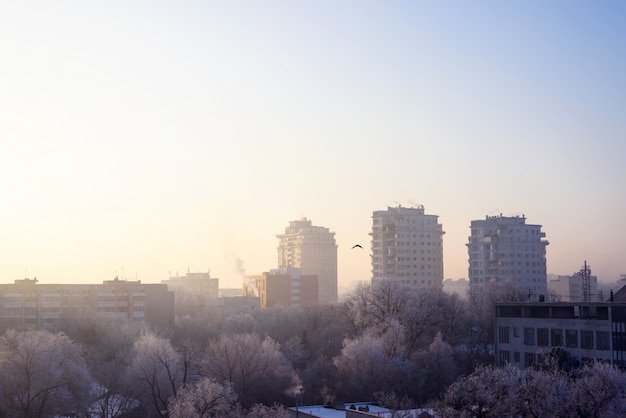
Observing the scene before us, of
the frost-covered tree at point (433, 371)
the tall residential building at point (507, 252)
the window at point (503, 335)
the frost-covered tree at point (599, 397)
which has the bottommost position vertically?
the frost-covered tree at point (433, 371)

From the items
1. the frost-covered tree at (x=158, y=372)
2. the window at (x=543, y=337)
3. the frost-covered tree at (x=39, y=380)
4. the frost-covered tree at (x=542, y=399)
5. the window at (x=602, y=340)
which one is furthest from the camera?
the frost-covered tree at (x=158, y=372)

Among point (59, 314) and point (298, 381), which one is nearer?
point (298, 381)

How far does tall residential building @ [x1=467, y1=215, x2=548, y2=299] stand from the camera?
123312 millimetres

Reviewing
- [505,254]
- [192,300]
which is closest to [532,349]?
[505,254]

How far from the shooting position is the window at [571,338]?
47312mm

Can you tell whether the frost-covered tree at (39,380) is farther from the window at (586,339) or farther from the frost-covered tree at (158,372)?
the window at (586,339)

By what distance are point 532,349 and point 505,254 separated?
7478 centimetres

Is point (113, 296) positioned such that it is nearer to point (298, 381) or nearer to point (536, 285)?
point (298, 381)

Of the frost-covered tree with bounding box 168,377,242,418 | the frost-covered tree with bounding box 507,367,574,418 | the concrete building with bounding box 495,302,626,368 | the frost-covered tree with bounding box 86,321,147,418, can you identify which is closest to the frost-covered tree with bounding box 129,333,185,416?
the frost-covered tree with bounding box 86,321,147,418

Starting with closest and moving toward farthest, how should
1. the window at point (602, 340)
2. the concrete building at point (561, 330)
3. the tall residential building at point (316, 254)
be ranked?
the concrete building at point (561, 330)
the window at point (602, 340)
the tall residential building at point (316, 254)

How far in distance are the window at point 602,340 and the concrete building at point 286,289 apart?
9135 centimetres

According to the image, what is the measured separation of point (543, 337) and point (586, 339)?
339 cm

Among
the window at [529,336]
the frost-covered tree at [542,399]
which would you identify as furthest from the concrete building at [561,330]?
the frost-covered tree at [542,399]

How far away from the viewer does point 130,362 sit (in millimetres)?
59375
